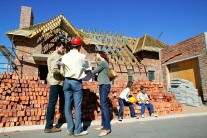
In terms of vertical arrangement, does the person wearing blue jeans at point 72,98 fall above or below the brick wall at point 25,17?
below

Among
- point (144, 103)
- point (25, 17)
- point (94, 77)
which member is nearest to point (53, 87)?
point (144, 103)

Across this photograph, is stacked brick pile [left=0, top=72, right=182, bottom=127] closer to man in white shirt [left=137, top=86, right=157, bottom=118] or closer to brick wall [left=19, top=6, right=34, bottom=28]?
man in white shirt [left=137, top=86, right=157, bottom=118]

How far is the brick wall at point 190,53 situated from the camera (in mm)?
10648

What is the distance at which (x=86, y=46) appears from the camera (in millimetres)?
16625

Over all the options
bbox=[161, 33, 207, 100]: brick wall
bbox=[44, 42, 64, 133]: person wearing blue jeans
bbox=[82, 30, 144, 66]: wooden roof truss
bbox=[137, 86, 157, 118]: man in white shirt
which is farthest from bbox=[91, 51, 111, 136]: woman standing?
bbox=[82, 30, 144, 66]: wooden roof truss

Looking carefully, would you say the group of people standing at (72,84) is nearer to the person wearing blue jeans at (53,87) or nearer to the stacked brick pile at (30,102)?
the person wearing blue jeans at (53,87)

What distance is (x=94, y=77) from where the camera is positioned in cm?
1536

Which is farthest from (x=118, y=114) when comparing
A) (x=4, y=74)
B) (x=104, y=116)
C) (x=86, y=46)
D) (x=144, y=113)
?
(x=86, y=46)

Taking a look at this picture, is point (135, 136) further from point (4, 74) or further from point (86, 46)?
point (86, 46)

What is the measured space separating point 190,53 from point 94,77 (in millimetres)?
7586

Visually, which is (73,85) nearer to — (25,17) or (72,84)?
(72,84)

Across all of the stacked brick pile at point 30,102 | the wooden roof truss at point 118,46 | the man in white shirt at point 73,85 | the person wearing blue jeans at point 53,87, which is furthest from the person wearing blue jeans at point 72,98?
the wooden roof truss at point 118,46

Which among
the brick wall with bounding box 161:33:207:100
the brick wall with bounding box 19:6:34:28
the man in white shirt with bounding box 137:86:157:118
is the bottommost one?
the man in white shirt with bounding box 137:86:157:118

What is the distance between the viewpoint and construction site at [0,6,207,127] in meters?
5.31
